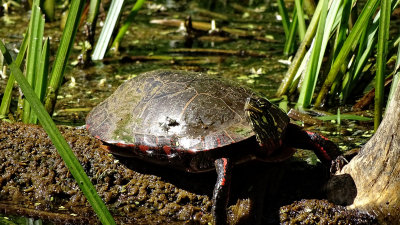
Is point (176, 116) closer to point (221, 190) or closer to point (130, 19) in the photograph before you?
point (221, 190)

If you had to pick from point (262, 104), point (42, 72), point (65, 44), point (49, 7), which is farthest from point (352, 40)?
point (49, 7)

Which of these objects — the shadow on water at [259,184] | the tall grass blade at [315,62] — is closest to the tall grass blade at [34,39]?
the shadow on water at [259,184]

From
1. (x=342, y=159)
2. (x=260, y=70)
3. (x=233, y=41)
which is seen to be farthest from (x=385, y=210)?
(x=233, y=41)

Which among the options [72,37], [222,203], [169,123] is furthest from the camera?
[72,37]

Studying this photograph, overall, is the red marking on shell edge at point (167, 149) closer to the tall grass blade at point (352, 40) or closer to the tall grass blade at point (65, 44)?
the tall grass blade at point (65, 44)

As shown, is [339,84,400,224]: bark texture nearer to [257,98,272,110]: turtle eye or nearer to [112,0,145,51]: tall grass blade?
[257,98,272,110]: turtle eye

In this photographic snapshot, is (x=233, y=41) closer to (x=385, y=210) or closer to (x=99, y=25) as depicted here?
(x=99, y=25)
